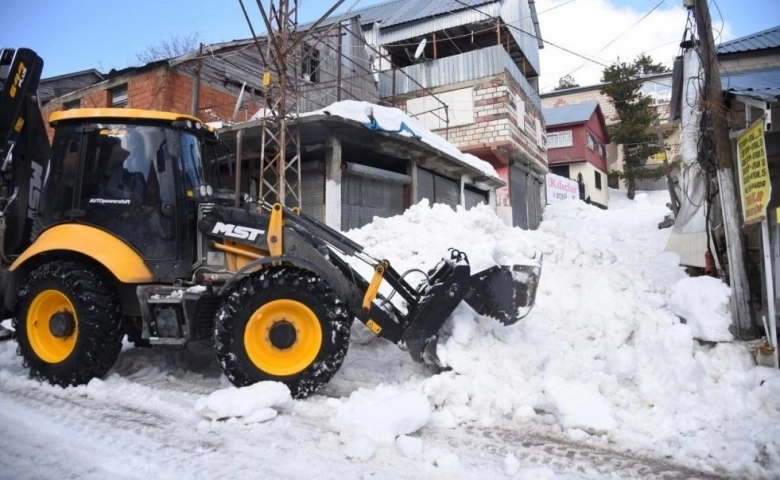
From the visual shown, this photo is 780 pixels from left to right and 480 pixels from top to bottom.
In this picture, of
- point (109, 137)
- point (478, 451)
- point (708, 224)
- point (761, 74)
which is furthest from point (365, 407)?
point (761, 74)

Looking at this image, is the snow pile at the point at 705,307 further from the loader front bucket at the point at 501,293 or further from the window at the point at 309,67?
the window at the point at 309,67

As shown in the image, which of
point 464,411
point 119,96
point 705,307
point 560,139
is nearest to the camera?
point 464,411

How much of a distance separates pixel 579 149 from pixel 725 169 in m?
26.2

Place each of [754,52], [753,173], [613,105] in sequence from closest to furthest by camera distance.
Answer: [753,173] < [754,52] < [613,105]

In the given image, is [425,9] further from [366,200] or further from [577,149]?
[577,149]

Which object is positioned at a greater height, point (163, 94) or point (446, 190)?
point (163, 94)

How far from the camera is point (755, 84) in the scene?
5.65 m

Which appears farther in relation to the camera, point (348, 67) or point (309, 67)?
point (348, 67)

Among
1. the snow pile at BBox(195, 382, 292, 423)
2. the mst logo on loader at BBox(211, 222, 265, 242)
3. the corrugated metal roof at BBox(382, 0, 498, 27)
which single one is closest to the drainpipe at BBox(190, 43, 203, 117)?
the corrugated metal roof at BBox(382, 0, 498, 27)

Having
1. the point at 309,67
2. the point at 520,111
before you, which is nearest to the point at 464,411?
the point at 309,67

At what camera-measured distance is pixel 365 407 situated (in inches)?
140

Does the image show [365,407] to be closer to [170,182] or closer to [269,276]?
[269,276]

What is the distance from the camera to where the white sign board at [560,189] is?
26.5m

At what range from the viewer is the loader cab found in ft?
15.4
